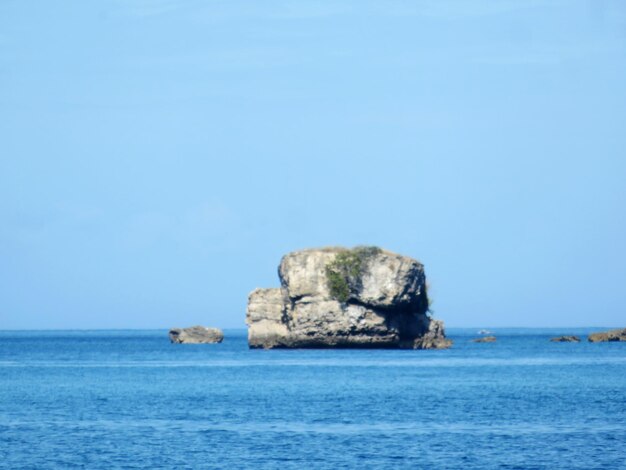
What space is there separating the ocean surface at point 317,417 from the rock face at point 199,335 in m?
70.6

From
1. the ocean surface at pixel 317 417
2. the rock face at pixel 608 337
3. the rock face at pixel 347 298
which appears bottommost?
the ocean surface at pixel 317 417

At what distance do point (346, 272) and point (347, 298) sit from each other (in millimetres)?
2624

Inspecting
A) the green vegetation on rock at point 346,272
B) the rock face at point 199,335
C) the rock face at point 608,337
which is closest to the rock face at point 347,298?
the green vegetation on rock at point 346,272

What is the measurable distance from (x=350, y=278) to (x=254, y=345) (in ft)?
78.0

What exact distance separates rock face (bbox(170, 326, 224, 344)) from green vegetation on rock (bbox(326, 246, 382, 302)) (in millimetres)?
57507

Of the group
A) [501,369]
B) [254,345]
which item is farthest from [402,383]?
[254,345]

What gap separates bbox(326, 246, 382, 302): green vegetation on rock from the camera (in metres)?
122

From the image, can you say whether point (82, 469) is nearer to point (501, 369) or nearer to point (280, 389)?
point (280, 389)

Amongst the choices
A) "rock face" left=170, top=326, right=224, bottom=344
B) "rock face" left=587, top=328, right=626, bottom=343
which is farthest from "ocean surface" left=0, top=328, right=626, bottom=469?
"rock face" left=587, top=328, right=626, bottom=343

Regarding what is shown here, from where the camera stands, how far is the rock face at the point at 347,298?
121188 millimetres

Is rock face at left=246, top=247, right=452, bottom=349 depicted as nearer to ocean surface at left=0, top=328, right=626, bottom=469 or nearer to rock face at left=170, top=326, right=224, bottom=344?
ocean surface at left=0, top=328, right=626, bottom=469

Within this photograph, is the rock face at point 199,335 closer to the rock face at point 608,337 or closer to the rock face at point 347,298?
the rock face at point 347,298

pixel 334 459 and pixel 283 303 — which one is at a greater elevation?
pixel 283 303

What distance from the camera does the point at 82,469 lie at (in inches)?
1663
